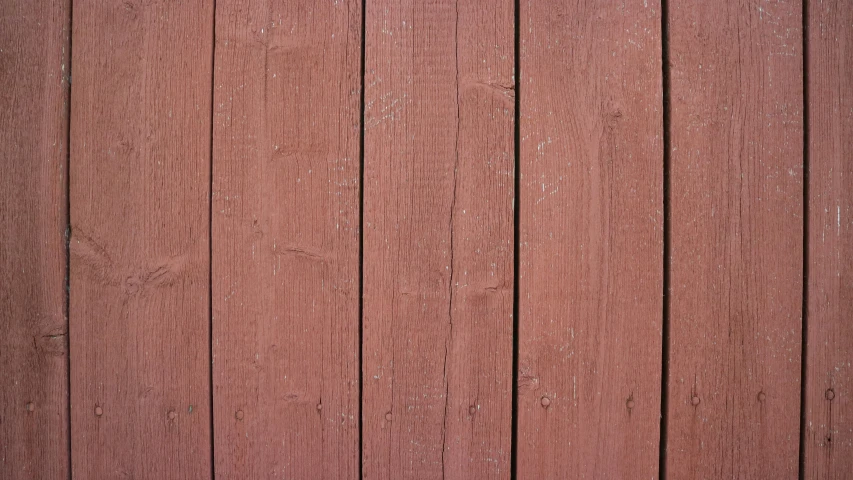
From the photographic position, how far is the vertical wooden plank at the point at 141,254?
3.57 feet

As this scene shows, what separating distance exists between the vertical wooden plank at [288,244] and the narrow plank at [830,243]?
106cm

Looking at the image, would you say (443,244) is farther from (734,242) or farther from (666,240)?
(734,242)

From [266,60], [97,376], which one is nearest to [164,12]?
[266,60]

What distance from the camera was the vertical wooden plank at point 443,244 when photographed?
1079mm

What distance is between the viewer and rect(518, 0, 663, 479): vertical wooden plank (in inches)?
42.4

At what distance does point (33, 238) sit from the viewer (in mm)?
1085

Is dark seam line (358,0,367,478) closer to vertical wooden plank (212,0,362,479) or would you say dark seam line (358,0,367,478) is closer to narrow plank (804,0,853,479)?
vertical wooden plank (212,0,362,479)

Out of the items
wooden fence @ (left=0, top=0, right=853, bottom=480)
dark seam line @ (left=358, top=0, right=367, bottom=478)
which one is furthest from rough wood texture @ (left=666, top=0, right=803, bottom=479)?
dark seam line @ (left=358, top=0, right=367, bottom=478)

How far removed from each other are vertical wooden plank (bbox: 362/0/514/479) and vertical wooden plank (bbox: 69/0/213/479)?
39 cm

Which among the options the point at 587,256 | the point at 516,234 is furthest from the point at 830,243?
the point at 516,234

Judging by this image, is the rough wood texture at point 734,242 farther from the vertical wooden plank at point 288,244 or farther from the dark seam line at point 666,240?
the vertical wooden plank at point 288,244

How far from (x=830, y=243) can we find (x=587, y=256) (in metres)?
0.56

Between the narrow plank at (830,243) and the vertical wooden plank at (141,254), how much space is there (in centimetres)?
140

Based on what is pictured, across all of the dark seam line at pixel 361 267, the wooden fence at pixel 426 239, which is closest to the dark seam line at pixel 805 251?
Result: the wooden fence at pixel 426 239
